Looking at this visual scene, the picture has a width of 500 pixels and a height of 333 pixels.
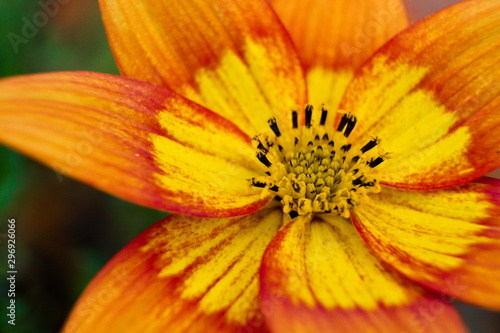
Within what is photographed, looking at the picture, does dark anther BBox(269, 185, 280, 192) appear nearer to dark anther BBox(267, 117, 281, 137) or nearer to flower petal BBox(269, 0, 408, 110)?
dark anther BBox(267, 117, 281, 137)

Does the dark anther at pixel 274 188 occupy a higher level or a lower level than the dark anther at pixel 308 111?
lower

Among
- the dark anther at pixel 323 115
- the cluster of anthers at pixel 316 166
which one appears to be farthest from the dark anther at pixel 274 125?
the dark anther at pixel 323 115

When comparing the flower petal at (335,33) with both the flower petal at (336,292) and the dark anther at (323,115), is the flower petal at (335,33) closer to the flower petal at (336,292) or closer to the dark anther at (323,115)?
the dark anther at (323,115)

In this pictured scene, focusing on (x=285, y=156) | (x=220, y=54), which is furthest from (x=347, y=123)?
(x=220, y=54)

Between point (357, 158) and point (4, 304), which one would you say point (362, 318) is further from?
point (4, 304)

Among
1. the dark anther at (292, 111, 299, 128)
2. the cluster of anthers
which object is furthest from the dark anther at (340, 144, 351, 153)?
the dark anther at (292, 111, 299, 128)

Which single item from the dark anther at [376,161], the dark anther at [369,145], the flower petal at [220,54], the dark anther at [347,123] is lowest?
the dark anther at [376,161]

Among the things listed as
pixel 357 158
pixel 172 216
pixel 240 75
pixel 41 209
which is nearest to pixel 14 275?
pixel 41 209
